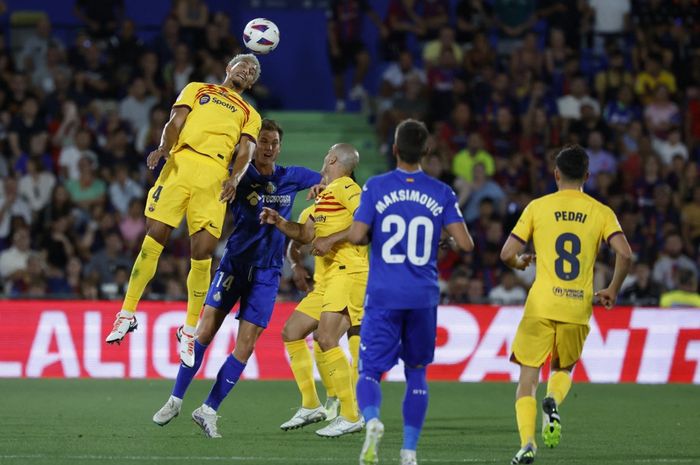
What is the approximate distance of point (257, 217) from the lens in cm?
1144

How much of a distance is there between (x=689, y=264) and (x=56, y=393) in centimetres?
923

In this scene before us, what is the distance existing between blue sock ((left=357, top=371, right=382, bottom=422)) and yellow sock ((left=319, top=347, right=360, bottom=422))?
7.75 feet

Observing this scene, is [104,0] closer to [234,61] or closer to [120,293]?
[120,293]

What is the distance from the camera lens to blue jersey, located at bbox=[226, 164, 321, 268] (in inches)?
448

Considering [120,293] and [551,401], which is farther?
[120,293]

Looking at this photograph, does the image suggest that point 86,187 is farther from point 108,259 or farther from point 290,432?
point 290,432

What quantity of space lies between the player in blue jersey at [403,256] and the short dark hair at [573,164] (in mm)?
1079

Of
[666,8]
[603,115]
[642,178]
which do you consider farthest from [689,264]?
[666,8]

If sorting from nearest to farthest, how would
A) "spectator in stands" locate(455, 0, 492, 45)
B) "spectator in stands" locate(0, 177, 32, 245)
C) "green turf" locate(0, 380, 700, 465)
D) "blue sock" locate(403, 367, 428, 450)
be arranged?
"blue sock" locate(403, 367, 428, 450), "green turf" locate(0, 380, 700, 465), "spectator in stands" locate(0, 177, 32, 245), "spectator in stands" locate(455, 0, 492, 45)

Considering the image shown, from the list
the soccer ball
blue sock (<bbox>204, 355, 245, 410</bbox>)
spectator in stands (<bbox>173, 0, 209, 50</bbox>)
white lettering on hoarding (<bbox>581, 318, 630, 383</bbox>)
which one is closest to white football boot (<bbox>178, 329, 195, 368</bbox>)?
blue sock (<bbox>204, 355, 245, 410</bbox>)

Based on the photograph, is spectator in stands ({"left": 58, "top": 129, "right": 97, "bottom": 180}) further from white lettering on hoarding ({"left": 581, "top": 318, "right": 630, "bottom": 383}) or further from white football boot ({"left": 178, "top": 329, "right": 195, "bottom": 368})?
white football boot ({"left": 178, "top": 329, "right": 195, "bottom": 368})

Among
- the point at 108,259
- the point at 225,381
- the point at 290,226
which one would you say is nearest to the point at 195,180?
the point at 290,226

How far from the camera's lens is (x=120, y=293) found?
1750 centimetres

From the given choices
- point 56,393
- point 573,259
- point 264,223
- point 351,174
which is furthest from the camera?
point 56,393
